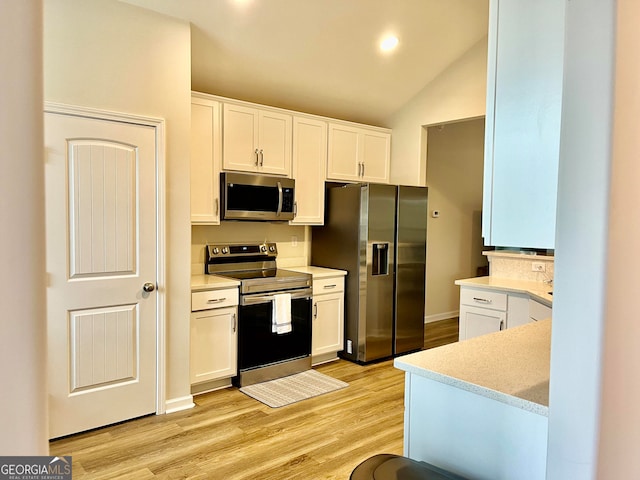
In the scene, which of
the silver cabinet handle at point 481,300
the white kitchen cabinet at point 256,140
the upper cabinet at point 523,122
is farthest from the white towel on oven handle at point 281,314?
the upper cabinet at point 523,122

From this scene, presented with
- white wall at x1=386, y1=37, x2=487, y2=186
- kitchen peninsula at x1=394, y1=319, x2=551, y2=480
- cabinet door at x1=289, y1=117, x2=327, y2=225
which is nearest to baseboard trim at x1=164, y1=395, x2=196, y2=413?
cabinet door at x1=289, y1=117, x2=327, y2=225

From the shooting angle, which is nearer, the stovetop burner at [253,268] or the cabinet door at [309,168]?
the stovetop burner at [253,268]

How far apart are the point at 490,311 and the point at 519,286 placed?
1.03ft

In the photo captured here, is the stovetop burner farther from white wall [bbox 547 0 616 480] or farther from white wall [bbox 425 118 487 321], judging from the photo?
white wall [bbox 547 0 616 480]

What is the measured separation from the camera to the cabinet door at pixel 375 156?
4.92 meters

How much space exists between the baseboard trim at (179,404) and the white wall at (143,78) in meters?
0.03

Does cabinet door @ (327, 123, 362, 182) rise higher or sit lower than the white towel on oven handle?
higher

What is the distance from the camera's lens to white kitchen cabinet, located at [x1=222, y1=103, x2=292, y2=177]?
12.5ft

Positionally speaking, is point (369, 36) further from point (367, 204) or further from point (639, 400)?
point (639, 400)

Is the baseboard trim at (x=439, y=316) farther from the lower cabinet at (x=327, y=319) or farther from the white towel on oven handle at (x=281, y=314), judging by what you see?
the white towel on oven handle at (x=281, y=314)

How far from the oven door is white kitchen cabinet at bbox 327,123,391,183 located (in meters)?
1.42

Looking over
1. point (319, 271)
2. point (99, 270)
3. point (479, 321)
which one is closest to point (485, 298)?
point (479, 321)

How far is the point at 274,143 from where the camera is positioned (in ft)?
13.5

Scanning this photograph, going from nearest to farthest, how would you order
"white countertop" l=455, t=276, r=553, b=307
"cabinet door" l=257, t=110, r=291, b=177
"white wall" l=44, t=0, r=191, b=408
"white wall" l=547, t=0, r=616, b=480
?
"white wall" l=547, t=0, r=616, b=480, "white wall" l=44, t=0, r=191, b=408, "white countertop" l=455, t=276, r=553, b=307, "cabinet door" l=257, t=110, r=291, b=177
